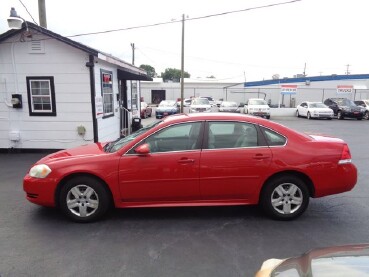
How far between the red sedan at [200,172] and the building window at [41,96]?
5.57 meters

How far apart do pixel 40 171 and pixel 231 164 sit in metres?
2.75

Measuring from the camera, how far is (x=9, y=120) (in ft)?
31.8

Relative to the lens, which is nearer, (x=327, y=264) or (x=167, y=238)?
(x=327, y=264)

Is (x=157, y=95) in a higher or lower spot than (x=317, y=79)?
lower

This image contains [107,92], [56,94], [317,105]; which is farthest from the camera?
[317,105]

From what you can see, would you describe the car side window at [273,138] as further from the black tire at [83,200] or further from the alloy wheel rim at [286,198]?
the black tire at [83,200]

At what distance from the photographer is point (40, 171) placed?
4.44m

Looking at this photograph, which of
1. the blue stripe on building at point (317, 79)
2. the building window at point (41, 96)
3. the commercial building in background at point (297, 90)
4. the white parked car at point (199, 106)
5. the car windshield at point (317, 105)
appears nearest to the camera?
the building window at point (41, 96)

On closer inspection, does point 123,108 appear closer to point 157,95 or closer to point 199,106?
point 199,106

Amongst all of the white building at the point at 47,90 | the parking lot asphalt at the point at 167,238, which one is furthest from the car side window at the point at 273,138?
the white building at the point at 47,90

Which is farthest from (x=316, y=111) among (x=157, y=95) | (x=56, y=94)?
(x=157, y=95)

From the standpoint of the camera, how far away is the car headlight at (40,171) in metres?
4.40

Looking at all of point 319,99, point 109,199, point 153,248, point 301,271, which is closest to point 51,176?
point 109,199

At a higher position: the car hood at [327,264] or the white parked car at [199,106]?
the car hood at [327,264]
